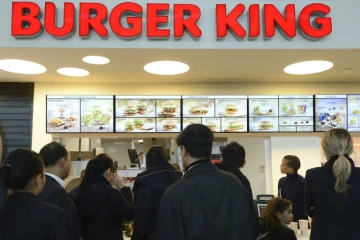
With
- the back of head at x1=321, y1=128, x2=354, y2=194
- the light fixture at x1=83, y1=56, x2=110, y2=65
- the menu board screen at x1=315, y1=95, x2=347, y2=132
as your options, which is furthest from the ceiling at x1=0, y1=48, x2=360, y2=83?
the back of head at x1=321, y1=128, x2=354, y2=194

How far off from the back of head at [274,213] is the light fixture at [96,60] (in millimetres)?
2339

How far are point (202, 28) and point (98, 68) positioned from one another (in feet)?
4.73

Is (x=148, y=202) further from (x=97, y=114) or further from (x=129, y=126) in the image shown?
(x=97, y=114)

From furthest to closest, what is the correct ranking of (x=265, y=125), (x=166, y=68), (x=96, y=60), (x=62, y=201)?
(x=265, y=125) → (x=166, y=68) → (x=96, y=60) → (x=62, y=201)

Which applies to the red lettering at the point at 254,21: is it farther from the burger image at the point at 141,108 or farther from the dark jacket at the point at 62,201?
the dark jacket at the point at 62,201

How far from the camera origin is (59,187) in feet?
6.97

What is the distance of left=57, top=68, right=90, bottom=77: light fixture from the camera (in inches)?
175

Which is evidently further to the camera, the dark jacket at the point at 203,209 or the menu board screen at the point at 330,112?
the menu board screen at the point at 330,112

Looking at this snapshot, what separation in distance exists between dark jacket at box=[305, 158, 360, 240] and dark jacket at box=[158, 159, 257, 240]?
32.5 inches

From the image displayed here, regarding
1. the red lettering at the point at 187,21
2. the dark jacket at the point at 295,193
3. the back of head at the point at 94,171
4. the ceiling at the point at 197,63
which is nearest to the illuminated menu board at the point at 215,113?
the ceiling at the point at 197,63

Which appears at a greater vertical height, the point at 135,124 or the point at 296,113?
the point at 296,113

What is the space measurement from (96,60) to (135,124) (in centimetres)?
118

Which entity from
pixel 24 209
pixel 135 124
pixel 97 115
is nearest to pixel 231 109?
pixel 135 124

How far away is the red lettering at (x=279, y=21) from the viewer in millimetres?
3627
